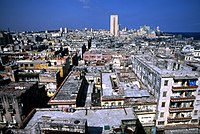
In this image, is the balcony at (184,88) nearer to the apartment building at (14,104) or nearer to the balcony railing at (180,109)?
the balcony railing at (180,109)

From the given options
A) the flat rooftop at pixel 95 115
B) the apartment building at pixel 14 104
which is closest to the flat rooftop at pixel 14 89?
the apartment building at pixel 14 104

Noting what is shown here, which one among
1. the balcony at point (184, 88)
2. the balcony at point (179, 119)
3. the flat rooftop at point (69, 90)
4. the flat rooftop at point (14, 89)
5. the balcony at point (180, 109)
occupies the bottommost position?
the balcony at point (179, 119)

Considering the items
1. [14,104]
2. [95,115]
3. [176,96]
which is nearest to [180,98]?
[176,96]

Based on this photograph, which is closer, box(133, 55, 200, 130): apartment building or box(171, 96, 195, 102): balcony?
box(133, 55, 200, 130): apartment building

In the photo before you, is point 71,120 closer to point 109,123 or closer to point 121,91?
point 109,123

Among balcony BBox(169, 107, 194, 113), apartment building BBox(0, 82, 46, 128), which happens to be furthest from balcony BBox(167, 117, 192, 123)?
apartment building BBox(0, 82, 46, 128)

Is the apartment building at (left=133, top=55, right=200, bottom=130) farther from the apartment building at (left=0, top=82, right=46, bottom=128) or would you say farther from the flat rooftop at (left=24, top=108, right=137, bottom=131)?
the apartment building at (left=0, top=82, right=46, bottom=128)

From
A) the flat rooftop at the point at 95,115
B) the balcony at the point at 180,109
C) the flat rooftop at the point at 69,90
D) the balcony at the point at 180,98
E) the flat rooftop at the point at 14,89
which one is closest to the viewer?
the flat rooftop at the point at 95,115

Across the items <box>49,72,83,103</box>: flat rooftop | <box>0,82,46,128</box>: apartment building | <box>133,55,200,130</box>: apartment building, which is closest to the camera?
<box>0,82,46,128</box>: apartment building

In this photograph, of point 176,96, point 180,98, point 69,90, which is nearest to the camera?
point 180,98

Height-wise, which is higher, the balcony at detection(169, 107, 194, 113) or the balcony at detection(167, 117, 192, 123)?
the balcony at detection(169, 107, 194, 113)

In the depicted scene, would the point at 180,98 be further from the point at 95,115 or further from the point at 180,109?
the point at 95,115

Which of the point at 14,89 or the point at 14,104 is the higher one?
the point at 14,89
